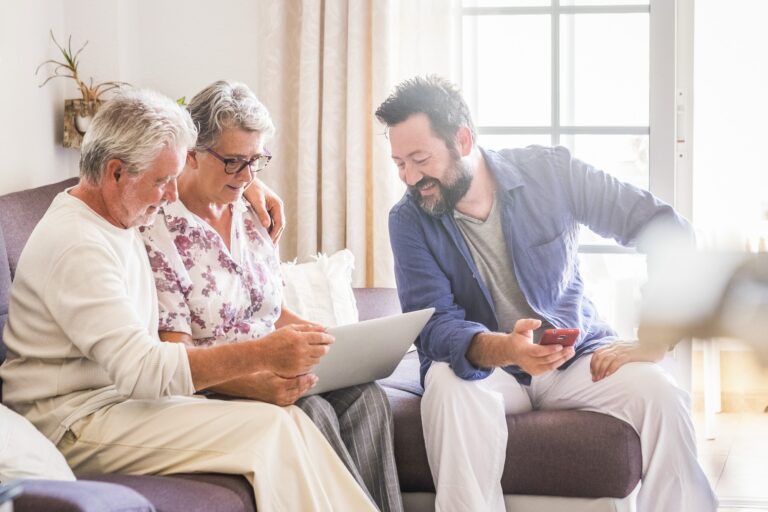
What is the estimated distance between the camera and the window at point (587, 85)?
3.65 meters

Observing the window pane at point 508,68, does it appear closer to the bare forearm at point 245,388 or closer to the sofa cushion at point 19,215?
the sofa cushion at point 19,215

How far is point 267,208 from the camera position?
250 cm

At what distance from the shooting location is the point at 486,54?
3736mm

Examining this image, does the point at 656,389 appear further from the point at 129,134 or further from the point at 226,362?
the point at 129,134

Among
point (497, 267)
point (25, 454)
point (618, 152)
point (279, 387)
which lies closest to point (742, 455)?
point (618, 152)

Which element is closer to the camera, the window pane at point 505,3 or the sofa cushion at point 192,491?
the sofa cushion at point 192,491

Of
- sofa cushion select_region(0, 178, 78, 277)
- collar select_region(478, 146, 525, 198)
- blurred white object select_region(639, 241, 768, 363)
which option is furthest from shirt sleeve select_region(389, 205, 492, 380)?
blurred white object select_region(639, 241, 768, 363)

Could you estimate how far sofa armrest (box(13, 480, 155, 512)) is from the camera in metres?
1.46

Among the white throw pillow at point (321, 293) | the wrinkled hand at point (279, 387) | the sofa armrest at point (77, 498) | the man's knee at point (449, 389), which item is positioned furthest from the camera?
the white throw pillow at point (321, 293)

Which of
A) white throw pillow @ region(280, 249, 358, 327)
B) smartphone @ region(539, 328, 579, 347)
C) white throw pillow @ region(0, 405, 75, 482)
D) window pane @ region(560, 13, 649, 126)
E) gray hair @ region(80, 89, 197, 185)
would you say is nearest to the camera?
white throw pillow @ region(0, 405, 75, 482)

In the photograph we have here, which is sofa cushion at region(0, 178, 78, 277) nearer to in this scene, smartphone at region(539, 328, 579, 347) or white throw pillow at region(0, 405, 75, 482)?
white throw pillow at region(0, 405, 75, 482)

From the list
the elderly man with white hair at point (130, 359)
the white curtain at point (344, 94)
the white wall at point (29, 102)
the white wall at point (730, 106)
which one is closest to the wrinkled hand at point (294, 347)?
the elderly man with white hair at point (130, 359)

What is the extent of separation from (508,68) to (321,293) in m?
1.23

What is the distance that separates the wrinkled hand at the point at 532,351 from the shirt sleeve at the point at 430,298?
126 mm
